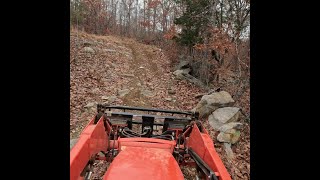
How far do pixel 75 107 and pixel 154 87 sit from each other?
4.82 metres

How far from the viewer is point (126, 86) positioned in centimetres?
1297

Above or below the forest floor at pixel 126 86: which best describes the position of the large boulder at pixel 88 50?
above

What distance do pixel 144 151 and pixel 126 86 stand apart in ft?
30.4

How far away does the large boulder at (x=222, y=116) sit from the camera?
326 inches

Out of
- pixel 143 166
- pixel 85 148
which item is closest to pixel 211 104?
pixel 143 166

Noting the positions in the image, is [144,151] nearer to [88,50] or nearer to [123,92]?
[123,92]

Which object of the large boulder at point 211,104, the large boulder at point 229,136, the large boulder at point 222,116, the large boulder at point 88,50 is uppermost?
the large boulder at point 88,50

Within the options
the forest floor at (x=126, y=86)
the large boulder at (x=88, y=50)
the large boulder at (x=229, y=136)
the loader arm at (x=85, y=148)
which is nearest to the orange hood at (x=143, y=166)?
the loader arm at (x=85, y=148)

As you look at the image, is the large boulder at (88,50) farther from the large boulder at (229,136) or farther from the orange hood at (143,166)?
the orange hood at (143,166)

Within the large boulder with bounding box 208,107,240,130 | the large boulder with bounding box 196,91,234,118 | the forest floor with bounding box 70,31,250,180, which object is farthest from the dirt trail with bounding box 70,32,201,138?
the large boulder with bounding box 208,107,240,130

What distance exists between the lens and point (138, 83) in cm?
1368

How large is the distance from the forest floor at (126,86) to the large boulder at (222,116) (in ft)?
0.84
